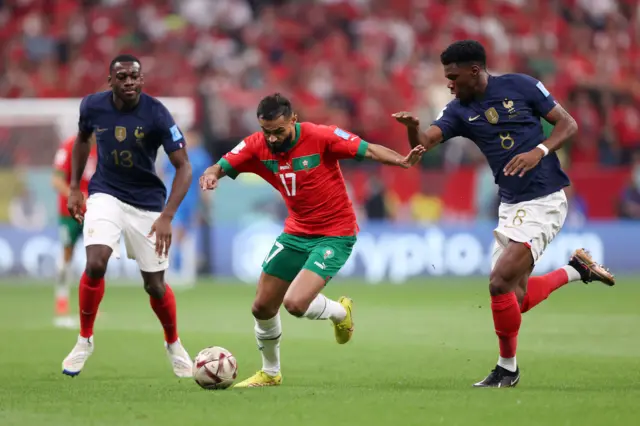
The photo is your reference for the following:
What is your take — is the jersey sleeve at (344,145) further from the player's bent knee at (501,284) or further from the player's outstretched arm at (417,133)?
the player's bent knee at (501,284)

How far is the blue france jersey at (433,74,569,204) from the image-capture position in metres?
8.44

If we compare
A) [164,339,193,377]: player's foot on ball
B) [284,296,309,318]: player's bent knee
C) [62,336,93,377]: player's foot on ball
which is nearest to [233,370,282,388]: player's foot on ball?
[284,296,309,318]: player's bent knee

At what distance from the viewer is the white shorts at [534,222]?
833 centimetres

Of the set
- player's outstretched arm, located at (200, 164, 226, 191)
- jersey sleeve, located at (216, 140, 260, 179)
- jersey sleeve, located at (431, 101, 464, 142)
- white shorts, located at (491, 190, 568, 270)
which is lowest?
white shorts, located at (491, 190, 568, 270)

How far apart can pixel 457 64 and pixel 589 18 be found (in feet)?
63.4

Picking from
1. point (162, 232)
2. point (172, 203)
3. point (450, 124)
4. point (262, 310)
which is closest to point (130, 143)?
point (172, 203)

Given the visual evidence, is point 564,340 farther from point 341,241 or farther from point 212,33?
point 212,33

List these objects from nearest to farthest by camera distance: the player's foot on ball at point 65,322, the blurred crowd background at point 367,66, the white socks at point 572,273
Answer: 1. the white socks at point 572,273
2. the player's foot on ball at point 65,322
3. the blurred crowd background at point 367,66

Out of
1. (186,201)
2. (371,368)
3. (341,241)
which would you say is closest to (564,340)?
(371,368)

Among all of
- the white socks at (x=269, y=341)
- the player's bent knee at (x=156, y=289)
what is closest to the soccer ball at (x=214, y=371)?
the white socks at (x=269, y=341)

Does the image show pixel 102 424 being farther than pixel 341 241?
No

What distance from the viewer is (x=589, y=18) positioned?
1048 inches

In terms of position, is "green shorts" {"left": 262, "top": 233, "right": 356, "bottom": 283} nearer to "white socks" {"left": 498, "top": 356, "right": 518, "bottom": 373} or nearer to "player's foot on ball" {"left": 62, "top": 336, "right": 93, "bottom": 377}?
"white socks" {"left": 498, "top": 356, "right": 518, "bottom": 373}

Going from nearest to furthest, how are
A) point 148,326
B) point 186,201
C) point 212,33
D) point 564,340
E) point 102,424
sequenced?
point 102,424, point 564,340, point 148,326, point 186,201, point 212,33
